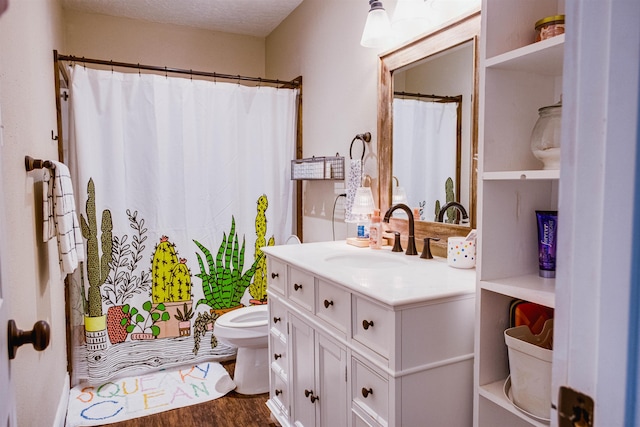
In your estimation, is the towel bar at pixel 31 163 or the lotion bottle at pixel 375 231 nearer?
the towel bar at pixel 31 163

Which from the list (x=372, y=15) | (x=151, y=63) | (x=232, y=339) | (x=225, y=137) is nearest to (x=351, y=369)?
(x=232, y=339)

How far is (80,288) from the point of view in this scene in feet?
8.47

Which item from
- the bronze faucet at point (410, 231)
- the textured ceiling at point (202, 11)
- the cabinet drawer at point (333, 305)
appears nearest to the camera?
the cabinet drawer at point (333, 305)

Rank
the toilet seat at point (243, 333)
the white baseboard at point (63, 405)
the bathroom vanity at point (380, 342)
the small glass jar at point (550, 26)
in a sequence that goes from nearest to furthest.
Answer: the small glass jar at point (550, 26) < the bathroom vanity at point (380, 342) < the white baseboard at point (63, 405) < the toilet seat at point (243, 333)

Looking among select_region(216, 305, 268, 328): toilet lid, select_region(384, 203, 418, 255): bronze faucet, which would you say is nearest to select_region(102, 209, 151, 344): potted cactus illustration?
select_region(216, 305, 268, 328): toilet lid

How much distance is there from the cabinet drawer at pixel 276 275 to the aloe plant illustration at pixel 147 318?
1.05 meters

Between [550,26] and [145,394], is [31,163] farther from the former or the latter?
[550,26]

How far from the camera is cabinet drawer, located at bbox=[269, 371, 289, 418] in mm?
2043

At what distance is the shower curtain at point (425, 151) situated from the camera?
1839 mm

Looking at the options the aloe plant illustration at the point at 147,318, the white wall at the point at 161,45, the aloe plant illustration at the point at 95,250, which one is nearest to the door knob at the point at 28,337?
the aloe plant illustration at the point at 95,250

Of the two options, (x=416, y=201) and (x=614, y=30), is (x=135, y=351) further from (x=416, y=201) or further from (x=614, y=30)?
(x=614, y=30)

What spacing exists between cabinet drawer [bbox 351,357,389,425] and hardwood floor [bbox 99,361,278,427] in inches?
38.9

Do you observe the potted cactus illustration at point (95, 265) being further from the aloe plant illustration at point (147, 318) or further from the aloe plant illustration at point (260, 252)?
the aloe plant illustration at point (260, 252)

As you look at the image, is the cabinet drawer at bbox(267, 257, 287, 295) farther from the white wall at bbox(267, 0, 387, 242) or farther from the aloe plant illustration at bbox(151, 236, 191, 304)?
the aloe plant illustration at bbox(151, 236, 191, 304)
